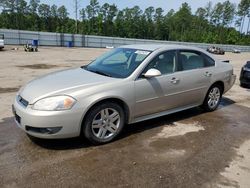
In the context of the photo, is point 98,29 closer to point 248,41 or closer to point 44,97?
point 248,41

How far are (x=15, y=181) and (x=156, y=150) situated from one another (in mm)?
1985

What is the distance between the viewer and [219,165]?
139 inches

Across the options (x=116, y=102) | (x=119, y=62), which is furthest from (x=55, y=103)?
(x=119, y=62)

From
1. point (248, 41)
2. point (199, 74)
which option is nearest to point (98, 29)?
point (248, 41)

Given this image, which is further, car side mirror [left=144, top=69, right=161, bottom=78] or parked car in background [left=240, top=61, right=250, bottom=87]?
parked car in background [left=240, top=61, right=250, bottom=87]

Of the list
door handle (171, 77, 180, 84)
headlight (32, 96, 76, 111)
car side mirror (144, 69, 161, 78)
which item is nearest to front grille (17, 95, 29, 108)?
headlight (32, 96, 76, 111)

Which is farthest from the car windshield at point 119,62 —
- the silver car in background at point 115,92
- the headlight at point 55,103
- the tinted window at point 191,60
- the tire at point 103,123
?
the headlight at point 55,103

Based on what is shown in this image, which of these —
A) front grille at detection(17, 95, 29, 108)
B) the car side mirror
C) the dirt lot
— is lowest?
the dirt lot

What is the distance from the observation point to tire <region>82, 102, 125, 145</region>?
3803mm

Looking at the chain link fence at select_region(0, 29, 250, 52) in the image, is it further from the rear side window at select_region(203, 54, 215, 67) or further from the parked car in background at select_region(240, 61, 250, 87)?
the rear side window at select_region(203, 54, 215, 67)

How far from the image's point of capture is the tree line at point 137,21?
3230 inches

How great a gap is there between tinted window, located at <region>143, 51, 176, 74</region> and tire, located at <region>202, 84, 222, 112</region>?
4.57ft

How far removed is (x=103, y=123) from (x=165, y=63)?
5.56 ft

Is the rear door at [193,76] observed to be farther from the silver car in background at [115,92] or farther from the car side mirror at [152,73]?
the car side mirror at [152,73]
